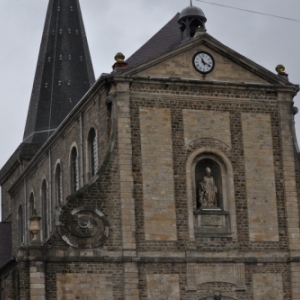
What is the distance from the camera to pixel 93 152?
38531mm

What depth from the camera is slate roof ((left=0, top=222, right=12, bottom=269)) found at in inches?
2011

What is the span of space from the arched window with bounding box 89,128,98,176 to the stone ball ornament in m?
3.63

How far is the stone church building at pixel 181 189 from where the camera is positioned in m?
34.4

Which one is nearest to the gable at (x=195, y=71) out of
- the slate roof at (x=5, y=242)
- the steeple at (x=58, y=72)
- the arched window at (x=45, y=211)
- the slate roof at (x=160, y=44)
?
the slate roof at (x=160, y=44)

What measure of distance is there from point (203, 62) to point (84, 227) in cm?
752

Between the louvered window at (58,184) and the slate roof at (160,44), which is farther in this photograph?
the louvered window at (58,184)

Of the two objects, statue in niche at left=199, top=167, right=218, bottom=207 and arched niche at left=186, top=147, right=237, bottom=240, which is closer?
arched niche at left=186, top=147, right=237, bottom=240

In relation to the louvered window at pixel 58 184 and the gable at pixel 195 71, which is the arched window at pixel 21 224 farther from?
the gable at pixel 195 71

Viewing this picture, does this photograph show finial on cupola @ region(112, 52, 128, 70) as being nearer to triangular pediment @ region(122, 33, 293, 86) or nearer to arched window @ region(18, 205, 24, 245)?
triangular pediment @ region(122, 33, 293, 86)

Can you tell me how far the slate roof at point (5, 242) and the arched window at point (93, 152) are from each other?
1324 cm

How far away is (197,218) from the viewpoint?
36.1 m

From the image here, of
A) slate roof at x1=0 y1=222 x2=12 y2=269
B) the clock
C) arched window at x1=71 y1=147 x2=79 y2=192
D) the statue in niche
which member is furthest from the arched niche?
slate roof at x1=0 y1=222 x2=12 y2=269

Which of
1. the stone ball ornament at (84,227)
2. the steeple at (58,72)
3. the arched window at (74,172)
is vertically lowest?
the stone ball ornament at (84,227)

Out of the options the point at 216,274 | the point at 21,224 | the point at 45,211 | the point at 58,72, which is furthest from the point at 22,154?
the point at 216,274
